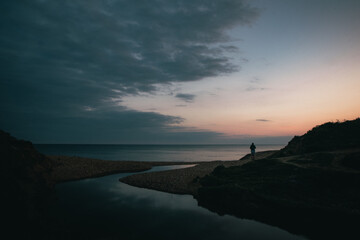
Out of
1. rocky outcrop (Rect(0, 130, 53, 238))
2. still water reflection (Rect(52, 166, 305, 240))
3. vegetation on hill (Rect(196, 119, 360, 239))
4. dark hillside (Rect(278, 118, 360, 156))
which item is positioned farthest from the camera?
dark hillside (Rect(278, 118, 360, 156))

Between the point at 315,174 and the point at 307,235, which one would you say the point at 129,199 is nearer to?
the point at 307,235

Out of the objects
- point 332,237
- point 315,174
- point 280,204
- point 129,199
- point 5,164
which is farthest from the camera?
point 129,199

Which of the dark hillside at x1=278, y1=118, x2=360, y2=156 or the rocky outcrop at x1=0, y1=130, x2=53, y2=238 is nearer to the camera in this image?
the rocky outcrop at x1=0, y1=130, x2=53, y2=238

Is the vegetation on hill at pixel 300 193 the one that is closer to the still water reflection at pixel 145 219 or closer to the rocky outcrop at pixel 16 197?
the still water reflection at pixel 145 219

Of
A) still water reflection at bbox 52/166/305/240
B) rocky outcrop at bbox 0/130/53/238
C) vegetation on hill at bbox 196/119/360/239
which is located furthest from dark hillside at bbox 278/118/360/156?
rocky outcrop at bbox 0/130/53/238

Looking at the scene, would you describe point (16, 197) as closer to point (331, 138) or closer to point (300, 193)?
point (300, 193)

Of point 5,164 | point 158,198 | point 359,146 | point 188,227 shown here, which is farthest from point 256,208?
point 5,164

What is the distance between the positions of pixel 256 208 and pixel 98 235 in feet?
42.4

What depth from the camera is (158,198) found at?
21.9 m

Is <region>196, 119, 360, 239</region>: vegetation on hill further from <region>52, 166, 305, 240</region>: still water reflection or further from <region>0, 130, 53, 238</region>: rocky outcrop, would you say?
<region>0, 130, 53, 238</region>: rocky outcrop

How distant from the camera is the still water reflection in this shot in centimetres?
1340

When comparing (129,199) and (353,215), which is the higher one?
(353,215)

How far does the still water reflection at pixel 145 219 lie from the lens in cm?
1340

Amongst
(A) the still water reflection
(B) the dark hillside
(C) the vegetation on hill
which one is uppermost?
(B) the dark hillside
